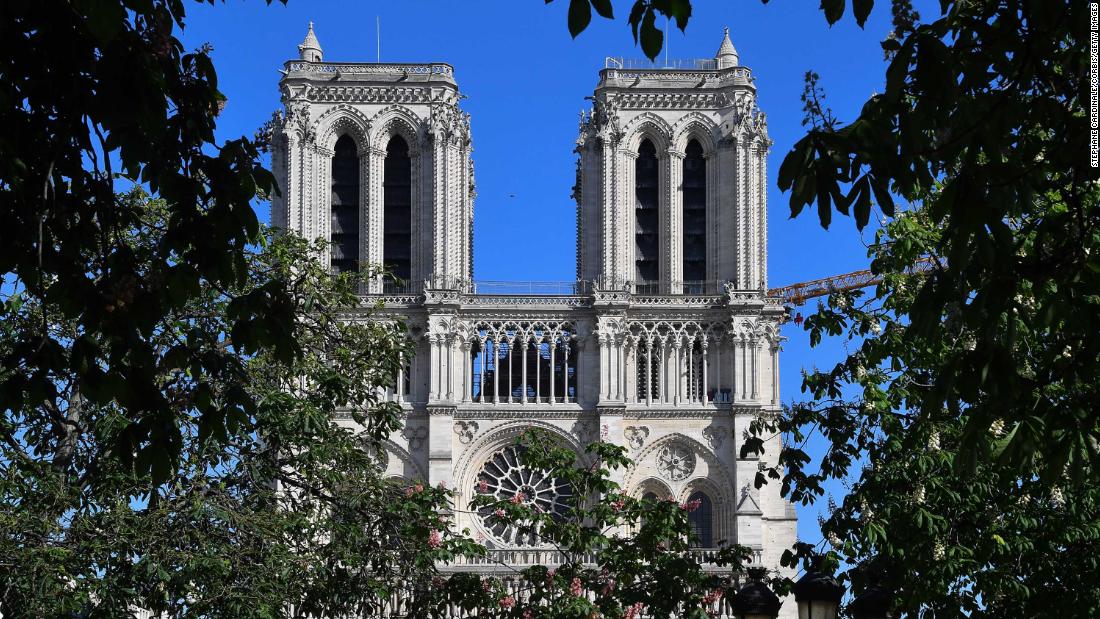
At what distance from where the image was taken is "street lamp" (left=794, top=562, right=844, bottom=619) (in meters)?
15.2

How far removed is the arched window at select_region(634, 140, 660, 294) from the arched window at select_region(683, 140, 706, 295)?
1.00m

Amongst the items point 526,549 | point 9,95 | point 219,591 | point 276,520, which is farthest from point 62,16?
point 526,549

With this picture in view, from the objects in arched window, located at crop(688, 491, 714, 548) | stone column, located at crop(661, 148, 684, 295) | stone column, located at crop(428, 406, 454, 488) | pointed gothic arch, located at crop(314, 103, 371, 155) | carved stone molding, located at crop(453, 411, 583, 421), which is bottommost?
arched window, located at crop(688, 491, 714, 548)

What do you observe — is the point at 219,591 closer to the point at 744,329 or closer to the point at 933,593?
the point at 933,593

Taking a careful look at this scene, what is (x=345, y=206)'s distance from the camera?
62.8m

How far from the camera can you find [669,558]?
27.6 m

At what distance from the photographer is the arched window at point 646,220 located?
207ft

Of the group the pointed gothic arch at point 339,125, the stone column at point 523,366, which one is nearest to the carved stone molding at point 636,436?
the stone column at point 523,366

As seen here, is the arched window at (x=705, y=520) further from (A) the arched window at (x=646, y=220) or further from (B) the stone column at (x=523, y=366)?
(A) the arched window at (x=646, y=220)

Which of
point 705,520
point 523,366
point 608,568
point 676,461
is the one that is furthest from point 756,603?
point 523,366

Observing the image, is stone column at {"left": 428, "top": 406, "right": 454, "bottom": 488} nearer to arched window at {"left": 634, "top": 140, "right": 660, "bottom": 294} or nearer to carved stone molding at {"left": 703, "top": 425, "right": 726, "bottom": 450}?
arched window at {"left": 634, "top": 140, "right": 660, "bottom": 294}

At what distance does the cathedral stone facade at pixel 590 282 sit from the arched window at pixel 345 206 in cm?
8

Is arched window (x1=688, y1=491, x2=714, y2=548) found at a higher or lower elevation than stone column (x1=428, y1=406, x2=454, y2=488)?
lower

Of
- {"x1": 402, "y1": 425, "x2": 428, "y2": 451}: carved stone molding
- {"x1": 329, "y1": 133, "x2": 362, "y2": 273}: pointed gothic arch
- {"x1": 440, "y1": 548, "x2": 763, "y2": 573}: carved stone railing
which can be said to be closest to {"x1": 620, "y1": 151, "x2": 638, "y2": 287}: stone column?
{"x1": 402, "y1": 425, "x2": 428, "y2": 451}: carved stone molding
